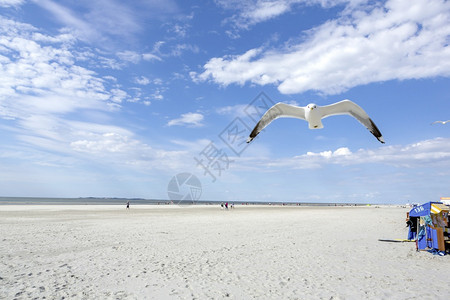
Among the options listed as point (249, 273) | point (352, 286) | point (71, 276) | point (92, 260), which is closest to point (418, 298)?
point (352, 286)

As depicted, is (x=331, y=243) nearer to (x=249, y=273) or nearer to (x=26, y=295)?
(x=249, y=273)

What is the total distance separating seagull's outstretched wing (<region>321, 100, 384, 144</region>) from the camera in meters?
9.55

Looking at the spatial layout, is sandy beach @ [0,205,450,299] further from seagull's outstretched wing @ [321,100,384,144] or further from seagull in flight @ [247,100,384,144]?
seagull's outstretched wing @ [321,100,384,144]

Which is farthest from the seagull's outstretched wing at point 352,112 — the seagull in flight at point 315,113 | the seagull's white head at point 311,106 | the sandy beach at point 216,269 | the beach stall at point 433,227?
the beach stall at point 433,227

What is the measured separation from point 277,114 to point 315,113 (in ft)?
5.00

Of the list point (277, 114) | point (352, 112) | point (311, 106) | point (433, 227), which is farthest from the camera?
point (433, 227)

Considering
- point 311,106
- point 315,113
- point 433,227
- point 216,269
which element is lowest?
point 216,269

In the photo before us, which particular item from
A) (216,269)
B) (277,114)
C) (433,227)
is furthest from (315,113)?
(433,227)

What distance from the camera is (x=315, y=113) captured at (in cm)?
927

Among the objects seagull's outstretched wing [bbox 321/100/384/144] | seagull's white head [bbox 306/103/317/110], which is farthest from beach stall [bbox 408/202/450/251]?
seagull's white head [bbox 306/103/317/110]

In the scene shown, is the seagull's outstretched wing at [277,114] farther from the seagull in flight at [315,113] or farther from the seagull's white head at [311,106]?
the seagull's white head at [311,106]

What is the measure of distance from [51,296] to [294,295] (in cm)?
516

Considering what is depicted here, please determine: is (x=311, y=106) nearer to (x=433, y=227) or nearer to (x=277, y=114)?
(x=277, y=114)

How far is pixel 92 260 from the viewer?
952 cm
